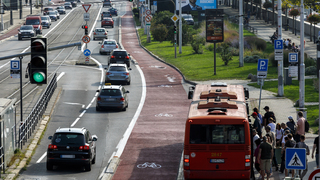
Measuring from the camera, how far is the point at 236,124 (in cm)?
1556

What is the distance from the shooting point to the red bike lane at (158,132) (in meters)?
19.2

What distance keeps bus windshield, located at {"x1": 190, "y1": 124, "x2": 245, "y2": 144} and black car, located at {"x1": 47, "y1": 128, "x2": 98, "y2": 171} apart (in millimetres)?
4572

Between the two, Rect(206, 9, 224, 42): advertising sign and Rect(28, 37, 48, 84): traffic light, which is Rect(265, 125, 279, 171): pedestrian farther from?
Rect(206, 9, 224, 42): advertising sign

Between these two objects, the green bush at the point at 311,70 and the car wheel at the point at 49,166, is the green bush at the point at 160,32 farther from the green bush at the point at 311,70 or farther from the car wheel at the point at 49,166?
the car wheel at the point at 49,166

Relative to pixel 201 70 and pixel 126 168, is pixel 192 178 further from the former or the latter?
pixel 201 70

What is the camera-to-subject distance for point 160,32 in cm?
7194

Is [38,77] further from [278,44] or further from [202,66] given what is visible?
[202,66]

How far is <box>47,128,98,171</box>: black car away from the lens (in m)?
18.2

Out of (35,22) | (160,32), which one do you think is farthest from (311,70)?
(35,22)

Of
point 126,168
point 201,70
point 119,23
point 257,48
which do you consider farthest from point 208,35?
point 119,23

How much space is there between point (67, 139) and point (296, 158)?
9.27 metres

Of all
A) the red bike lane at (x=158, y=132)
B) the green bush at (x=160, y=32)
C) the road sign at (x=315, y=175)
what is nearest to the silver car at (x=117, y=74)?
the red bike lane at (x=158, y=132)

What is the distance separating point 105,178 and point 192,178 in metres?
3.29

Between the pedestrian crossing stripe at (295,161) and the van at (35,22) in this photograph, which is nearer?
the pedestrian crossing stripe at (295,161)
